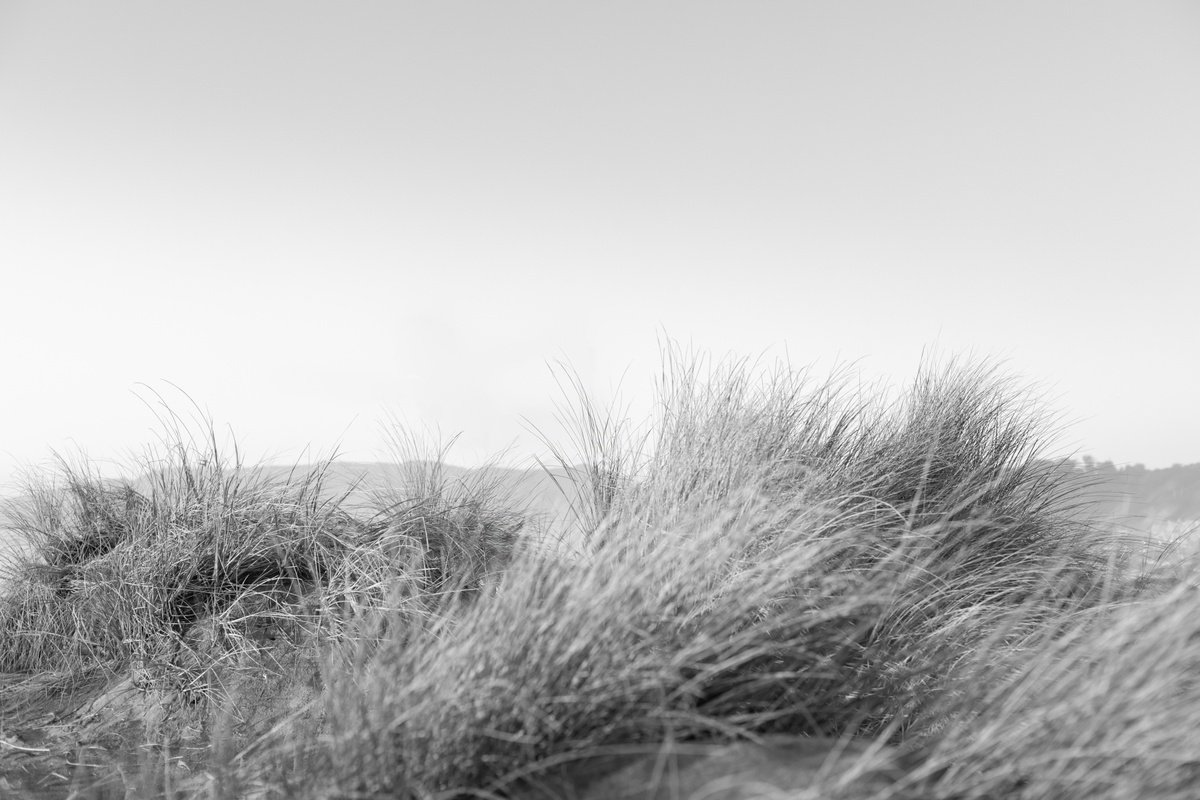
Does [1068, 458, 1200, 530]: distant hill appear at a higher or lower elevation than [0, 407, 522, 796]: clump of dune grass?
higher

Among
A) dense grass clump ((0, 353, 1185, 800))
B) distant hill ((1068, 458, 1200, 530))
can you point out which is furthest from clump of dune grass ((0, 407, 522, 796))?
distant hill ((1068, 458, 1200, 530))

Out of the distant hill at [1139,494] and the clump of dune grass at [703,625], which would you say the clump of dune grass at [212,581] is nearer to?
the clump of dune grass at [703,625]

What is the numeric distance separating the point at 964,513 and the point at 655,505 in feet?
5.53

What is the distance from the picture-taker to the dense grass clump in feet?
4.30

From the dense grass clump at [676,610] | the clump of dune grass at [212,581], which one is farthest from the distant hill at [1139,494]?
the clump of dune grass at [212,581]

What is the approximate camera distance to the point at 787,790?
1.18 m

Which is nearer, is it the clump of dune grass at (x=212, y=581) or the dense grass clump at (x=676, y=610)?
the dense grass clump at (x=676, y=610)

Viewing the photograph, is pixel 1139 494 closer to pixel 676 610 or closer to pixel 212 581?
pixel 676 610

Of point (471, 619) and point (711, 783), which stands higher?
point (471, 619)

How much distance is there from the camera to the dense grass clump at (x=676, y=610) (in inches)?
51.6

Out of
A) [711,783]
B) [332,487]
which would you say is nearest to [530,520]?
[332,487]

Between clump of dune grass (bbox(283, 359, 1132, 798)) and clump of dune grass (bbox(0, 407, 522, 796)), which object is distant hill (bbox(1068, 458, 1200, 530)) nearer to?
clump of dune grass (bbox(283, 359, 1132, 798))

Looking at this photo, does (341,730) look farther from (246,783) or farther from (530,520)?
(530,520)

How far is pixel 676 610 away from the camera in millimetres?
1643
